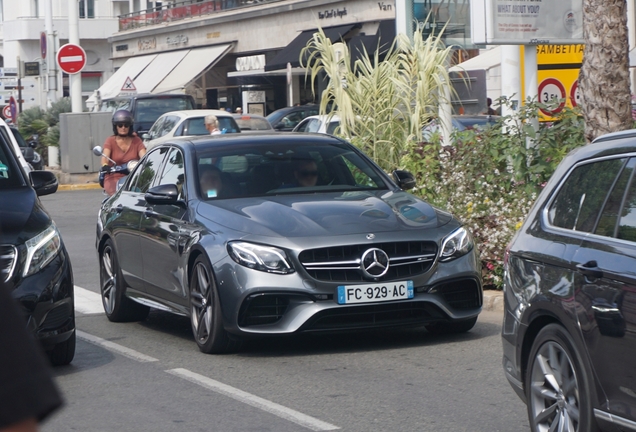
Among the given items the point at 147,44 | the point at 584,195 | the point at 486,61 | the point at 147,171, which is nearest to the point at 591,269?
the point at 584,195

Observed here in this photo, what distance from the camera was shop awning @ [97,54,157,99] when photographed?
58.7 metres

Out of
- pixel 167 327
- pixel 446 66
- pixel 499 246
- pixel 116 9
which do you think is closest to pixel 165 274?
pixel 167 327

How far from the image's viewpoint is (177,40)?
60.1 meters

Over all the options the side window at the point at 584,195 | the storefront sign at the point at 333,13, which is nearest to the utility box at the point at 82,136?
the storefront sign at the point at 333,13

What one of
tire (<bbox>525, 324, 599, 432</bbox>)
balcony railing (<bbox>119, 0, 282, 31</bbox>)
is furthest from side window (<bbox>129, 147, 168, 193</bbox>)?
balcony railing (<bbox>119, 0, 282, 31</bbox>)

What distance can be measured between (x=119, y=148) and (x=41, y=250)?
24.3 ft

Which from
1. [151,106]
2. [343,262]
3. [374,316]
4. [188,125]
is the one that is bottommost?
[374,316]

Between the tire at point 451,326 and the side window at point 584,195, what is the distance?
3088 mm

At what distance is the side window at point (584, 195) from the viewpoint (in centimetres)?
496

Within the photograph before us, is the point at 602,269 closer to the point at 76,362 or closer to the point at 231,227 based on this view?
the point at 231,227

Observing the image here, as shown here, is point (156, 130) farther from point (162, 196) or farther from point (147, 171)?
point (162, 196)

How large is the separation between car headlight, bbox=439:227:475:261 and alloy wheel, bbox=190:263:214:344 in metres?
1.53

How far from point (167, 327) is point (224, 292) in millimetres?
2093

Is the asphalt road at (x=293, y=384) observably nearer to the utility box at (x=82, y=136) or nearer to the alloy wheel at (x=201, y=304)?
the alloy wheel at (x=201, y=304)
